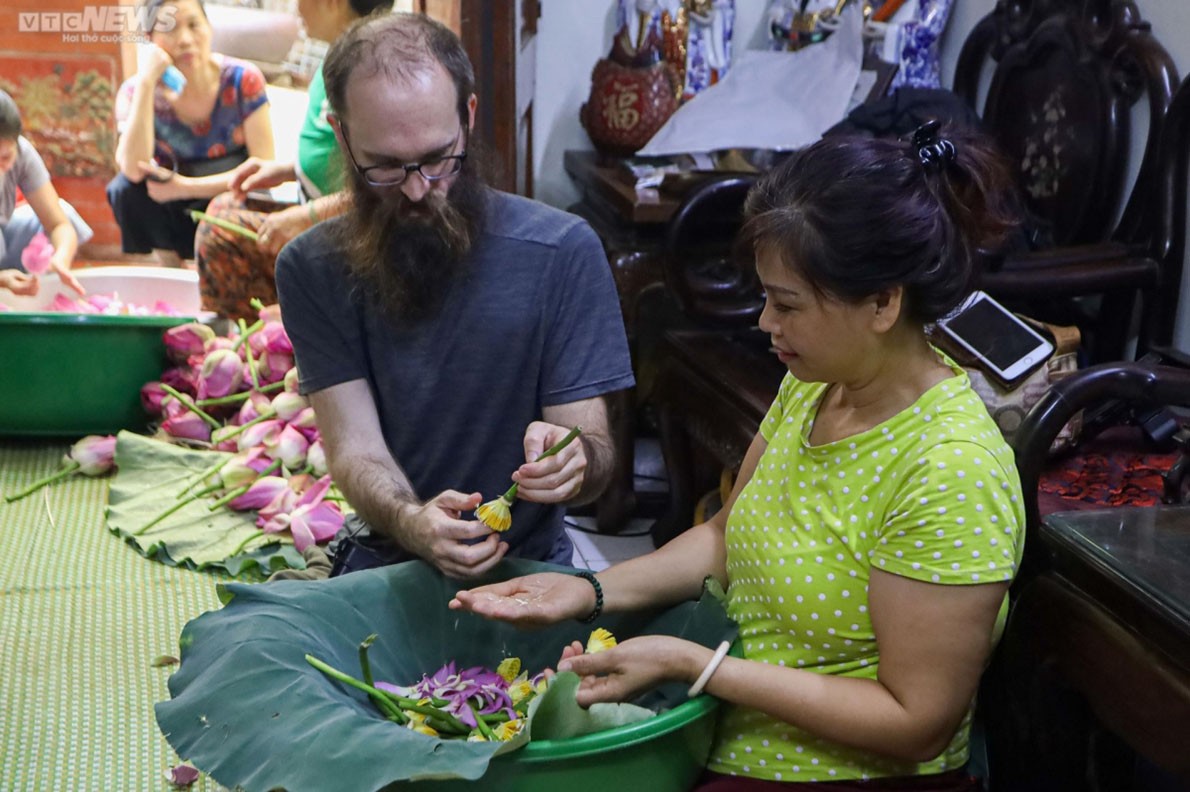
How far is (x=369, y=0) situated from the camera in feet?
9.54

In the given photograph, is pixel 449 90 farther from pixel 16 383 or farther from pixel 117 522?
pixel 16 383

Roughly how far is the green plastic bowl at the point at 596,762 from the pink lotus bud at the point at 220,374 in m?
2.08

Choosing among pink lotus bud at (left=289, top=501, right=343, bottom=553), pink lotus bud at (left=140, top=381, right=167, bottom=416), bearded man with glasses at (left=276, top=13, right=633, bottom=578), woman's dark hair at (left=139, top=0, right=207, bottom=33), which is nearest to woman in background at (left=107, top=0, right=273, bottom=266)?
woman's dark hair at (left=139, top=0, right=207, bottom=33)

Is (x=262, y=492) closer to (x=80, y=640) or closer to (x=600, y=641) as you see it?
(x=80, y=640)

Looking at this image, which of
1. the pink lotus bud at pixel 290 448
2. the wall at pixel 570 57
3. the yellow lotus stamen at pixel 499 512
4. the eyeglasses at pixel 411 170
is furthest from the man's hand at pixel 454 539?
the wall at pixel 570 57

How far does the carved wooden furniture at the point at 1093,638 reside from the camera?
132 cm

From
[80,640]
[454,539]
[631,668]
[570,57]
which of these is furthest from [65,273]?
[631,668]

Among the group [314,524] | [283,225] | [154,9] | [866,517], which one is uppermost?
[154,9]

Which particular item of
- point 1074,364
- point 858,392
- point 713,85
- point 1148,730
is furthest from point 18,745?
point 713,85

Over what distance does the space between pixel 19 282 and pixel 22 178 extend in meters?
0.26

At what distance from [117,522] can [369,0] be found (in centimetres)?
131

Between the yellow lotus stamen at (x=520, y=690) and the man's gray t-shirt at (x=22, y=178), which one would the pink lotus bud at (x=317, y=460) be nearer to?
the man's gray t-shirt at (x=22, y=178)

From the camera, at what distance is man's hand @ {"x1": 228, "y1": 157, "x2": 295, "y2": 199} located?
314 cm

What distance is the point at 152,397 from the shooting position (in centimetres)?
319
